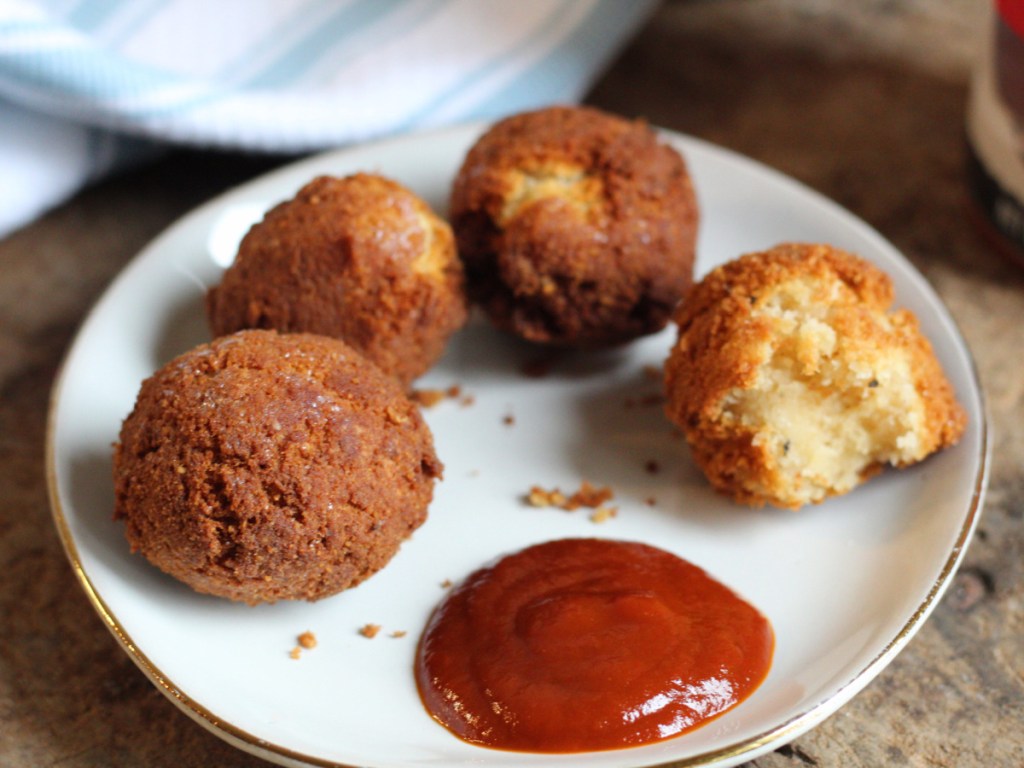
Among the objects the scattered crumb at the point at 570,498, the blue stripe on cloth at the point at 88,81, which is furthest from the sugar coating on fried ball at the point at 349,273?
the blue stripe on cloth at the point at 88,81

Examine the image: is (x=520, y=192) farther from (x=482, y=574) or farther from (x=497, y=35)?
(x=497, y=35)

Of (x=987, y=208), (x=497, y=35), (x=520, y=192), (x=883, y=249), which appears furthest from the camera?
(x=497, y=35)

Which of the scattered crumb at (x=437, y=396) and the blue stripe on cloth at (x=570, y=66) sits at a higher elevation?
the blue stripe on cloth at (x=570, y=66)

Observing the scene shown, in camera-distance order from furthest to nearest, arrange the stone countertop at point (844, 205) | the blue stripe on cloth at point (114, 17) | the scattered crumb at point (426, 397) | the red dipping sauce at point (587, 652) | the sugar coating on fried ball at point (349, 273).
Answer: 1. the blue stripe on cloth at point (114, 17)
2. the scattered crumb at point (426, 397)
3. the sugar coating on fried ball at point (349, 273)
4. the stone countertop at point (844, 205)
5. the red dipping sauce at point (587, 652)

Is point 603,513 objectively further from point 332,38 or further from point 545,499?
point 332,38

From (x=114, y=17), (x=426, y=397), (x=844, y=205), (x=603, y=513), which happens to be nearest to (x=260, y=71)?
(x=114, y=17)

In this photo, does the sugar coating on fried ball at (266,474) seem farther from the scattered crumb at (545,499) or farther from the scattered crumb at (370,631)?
the scattered crumb at (545,499)

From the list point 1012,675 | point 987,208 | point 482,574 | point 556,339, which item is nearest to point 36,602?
point 482,574

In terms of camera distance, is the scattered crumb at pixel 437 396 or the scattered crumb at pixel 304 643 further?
the scattered crumb at pixel 437 396
